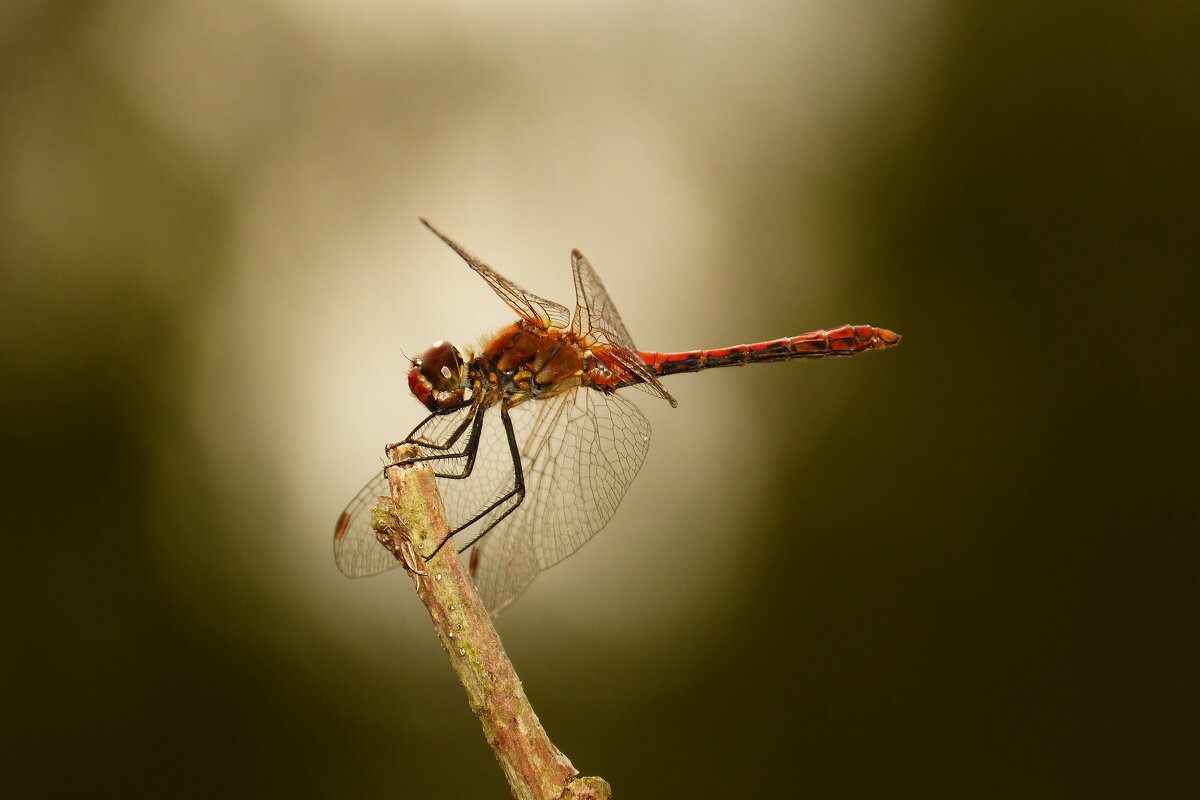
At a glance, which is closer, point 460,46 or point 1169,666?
point 1169,666

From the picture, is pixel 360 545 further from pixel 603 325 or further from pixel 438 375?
pixel 603 325

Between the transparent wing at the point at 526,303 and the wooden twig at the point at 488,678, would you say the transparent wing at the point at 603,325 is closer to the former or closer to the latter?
the transparent wing at the point at 526,303

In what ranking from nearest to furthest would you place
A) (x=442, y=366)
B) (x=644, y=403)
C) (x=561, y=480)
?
(x=442, y=366) → (x=561, y=480) → (x=644, y=403)

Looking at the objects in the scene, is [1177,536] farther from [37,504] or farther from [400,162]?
[37,504]

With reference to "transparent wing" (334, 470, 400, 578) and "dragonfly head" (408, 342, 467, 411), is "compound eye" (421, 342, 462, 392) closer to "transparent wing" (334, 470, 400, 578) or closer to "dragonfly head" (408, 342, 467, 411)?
"dragonfly head" (408, 342, 467, 411)

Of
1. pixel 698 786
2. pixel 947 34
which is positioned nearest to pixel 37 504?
pixel 698 786

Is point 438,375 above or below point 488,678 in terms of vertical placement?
above

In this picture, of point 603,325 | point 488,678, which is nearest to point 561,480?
point 603,325

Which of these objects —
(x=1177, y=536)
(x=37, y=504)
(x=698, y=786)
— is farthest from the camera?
(x=698, y=786)
